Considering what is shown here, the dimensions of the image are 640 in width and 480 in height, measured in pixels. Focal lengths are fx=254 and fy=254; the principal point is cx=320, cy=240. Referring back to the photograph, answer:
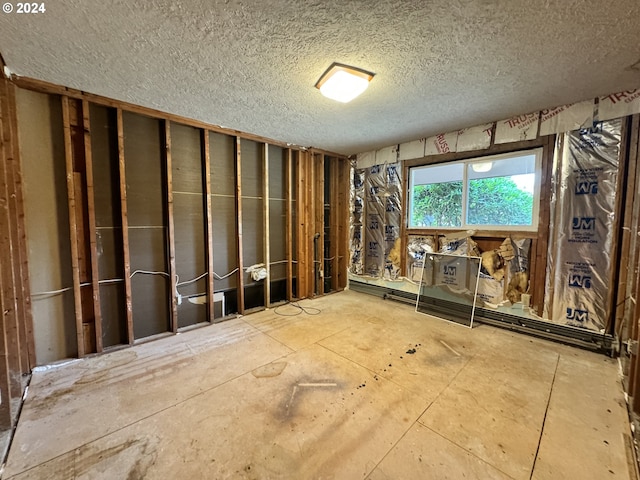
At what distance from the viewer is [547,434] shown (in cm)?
155

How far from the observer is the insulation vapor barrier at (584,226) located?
2.45 m

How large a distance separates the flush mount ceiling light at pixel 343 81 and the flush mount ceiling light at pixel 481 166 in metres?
2.11

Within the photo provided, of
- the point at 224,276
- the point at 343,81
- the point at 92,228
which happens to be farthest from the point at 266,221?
the point at 343,81

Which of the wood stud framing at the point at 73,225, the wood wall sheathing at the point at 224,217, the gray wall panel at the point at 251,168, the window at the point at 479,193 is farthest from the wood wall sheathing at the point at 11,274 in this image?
the window at the point at 479,193

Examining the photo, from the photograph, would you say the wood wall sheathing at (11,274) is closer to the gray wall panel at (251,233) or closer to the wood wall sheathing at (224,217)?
the wood wall sheathing at (224,217)

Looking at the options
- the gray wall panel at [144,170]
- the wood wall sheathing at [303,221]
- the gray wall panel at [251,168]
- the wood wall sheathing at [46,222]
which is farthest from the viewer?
the wood wall sheathing at [303,221]

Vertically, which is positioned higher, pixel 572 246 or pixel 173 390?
pixel 572 246

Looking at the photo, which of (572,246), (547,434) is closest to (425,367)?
(547,434)

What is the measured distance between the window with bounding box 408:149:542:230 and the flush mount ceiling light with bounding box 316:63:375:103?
2117 millimetres

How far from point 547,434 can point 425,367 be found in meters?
0.85

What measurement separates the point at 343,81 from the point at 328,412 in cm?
247

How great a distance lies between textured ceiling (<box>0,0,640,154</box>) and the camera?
1.43m

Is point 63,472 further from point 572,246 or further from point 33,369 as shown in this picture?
point 572,246

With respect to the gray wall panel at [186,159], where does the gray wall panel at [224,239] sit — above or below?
below
